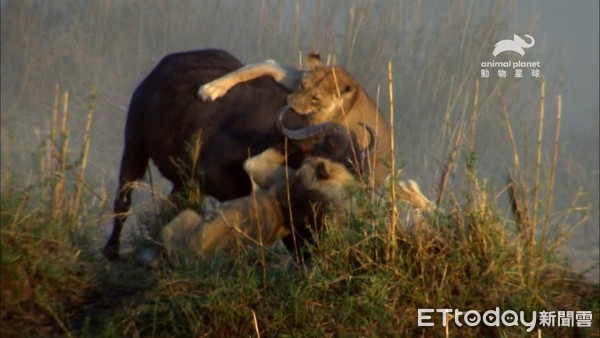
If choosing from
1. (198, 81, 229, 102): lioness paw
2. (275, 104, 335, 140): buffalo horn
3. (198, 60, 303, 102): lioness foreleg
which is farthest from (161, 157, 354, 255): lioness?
(198, 81, 229, 102): lioness paw

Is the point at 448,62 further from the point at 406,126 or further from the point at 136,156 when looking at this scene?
the point at 136,156

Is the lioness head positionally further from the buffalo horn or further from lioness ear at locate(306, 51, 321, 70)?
the buffalo horn

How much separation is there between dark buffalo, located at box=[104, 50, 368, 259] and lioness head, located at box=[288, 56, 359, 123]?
0.37 ft

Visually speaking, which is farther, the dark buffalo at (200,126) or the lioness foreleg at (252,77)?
the lioness foreleg at (252,77)

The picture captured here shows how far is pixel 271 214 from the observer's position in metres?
5.15

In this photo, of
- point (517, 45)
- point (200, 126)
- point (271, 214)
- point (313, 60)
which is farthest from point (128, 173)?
point (517, 45)

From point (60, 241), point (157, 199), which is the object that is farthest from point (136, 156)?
point (60, 241)

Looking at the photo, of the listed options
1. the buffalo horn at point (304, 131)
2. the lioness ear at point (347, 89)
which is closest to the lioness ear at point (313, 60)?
the lioness ear at point (347, 89)

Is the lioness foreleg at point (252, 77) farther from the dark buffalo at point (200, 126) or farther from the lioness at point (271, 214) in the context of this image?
the lioness at point (271, 214)

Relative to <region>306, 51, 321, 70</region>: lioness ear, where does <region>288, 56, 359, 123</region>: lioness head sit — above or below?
below

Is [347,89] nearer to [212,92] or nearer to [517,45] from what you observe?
[212,92]

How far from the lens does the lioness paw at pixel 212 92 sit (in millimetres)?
6258

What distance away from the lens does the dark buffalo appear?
5.91 metres

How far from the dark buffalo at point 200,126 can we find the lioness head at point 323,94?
114mm
